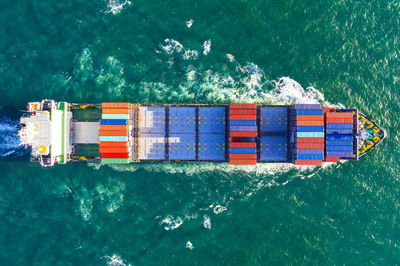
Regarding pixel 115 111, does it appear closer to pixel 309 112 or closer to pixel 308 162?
pixel 309 112

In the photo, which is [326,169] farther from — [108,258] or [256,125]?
[108,258]

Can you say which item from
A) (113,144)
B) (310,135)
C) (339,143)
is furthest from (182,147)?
(339,143)

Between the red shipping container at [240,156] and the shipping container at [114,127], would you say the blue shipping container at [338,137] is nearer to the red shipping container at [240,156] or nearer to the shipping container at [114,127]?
the red shipping container at [240,156]

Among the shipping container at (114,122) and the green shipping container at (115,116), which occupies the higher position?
the green shipping container at (115,116)

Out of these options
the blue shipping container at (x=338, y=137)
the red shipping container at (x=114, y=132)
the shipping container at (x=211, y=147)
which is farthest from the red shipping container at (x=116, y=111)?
the blue shipping container at (x=338, y=137)

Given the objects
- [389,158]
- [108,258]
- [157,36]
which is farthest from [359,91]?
[108,258]

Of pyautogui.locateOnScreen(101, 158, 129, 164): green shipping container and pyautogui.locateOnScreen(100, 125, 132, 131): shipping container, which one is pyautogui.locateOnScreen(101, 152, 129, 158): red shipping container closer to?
pyautogui.locateOnScreen(101, 158, 129, 164): green shipping container
